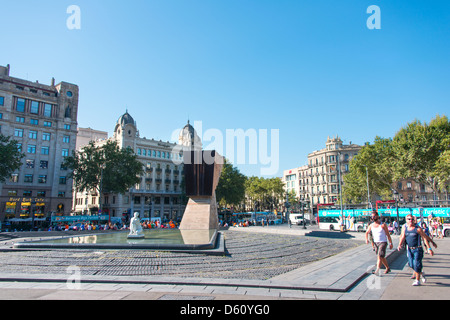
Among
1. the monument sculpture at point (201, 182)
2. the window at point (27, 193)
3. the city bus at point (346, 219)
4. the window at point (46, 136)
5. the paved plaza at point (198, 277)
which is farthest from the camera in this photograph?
the window at point (46, 136)

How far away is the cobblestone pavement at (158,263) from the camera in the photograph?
913 centimetres

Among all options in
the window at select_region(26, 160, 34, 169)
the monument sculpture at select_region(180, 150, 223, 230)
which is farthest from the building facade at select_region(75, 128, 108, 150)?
the monument sculpture at select_region(180, 150, 223, 230)

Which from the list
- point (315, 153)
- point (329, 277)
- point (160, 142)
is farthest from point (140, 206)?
point (329, 277)

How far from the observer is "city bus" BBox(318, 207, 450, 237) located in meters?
28.3

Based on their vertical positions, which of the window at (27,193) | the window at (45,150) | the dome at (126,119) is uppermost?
the dome at (126,119)

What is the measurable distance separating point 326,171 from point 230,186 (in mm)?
27769

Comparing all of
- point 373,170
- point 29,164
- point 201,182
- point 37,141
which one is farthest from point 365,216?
point 37,141

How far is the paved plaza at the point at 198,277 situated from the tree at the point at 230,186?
45779 millimetres

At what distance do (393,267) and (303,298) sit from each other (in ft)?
17.3

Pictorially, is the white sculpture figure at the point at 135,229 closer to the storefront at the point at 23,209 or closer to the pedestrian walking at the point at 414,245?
the pedestrian walking at the point at 414,245

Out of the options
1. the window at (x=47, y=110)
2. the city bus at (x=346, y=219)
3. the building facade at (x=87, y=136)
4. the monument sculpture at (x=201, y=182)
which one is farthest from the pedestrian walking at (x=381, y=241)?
the building facade at (x=87, y=136)

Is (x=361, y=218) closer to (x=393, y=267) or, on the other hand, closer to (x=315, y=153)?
(x=393, y=267)

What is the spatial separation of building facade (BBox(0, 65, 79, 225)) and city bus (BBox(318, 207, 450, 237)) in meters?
40.5

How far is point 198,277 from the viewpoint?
830 centimetres
